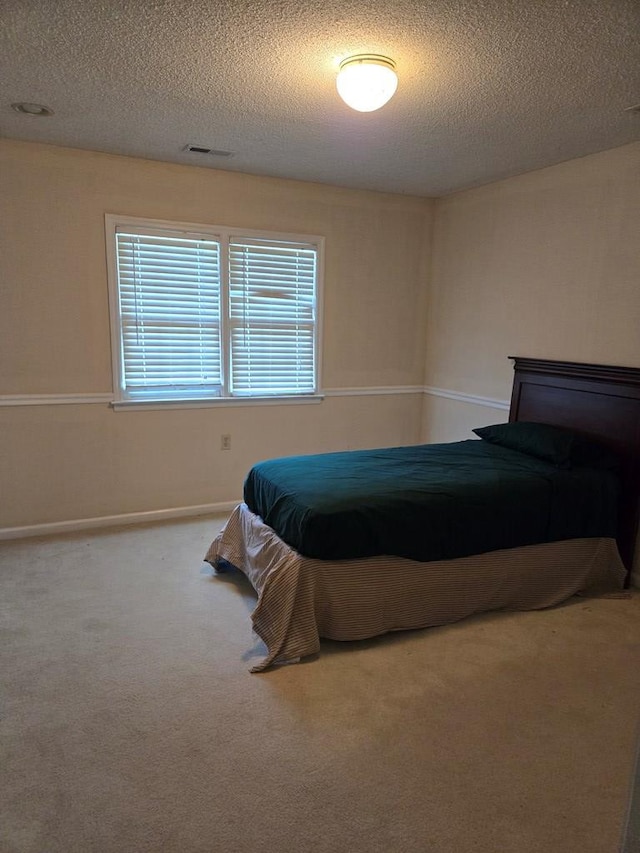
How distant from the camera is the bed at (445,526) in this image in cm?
242

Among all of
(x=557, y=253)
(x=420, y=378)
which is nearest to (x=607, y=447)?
(x=557, y=253)

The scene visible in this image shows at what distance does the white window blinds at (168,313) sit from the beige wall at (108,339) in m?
0.15

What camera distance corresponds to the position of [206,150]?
11.0 ft

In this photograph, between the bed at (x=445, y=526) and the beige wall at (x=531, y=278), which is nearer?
the bed at (x=445, y=526)

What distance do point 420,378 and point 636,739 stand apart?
332 centimetres

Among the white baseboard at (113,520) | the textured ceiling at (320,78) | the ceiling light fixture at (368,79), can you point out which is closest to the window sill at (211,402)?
the white baseboard at (113,520)

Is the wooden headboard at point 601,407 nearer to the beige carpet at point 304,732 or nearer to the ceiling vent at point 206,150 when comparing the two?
the beige carpet at point 304,732

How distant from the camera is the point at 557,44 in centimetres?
200

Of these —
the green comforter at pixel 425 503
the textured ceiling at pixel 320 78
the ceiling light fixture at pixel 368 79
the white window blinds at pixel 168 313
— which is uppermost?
the textured ceiling at pixel 320 78

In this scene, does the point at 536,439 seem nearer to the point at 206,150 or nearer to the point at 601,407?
the point at 601,407

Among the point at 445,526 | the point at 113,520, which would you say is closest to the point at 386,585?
the point at 445,526

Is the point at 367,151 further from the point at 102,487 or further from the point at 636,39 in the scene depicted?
the point at 102,487

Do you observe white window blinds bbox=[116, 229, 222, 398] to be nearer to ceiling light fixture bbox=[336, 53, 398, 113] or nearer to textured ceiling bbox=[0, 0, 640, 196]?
textured ceiling bbox=[0, 0, 640, 196]

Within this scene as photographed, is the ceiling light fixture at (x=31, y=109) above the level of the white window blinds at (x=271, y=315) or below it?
above
